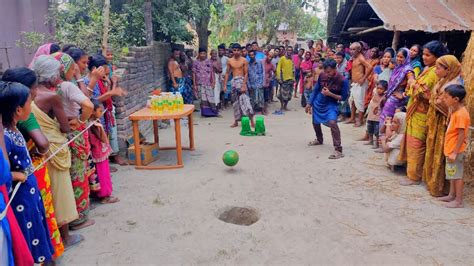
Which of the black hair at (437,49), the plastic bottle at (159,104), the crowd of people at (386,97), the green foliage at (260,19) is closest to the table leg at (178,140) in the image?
the plastic bottle at (159,104)

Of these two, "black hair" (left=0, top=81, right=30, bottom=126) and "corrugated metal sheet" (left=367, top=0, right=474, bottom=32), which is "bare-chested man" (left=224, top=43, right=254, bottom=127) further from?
"black hair" (left=0, top=81, right=30, bottom=126)

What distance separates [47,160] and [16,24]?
26.7 feet

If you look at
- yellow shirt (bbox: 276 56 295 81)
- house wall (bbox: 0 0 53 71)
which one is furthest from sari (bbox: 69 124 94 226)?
yellow shirt (bbox: 276 56 295 81)

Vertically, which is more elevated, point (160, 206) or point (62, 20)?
point (62, 20)

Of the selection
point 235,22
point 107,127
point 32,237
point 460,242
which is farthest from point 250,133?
point 235,22

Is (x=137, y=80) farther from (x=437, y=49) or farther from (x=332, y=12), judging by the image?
(x=332, y=12)

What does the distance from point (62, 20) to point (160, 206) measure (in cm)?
659

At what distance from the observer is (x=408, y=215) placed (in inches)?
152

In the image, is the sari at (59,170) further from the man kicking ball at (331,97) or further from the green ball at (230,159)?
the man kicking ball at (331,97)

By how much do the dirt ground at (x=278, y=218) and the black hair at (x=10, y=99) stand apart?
129 cm

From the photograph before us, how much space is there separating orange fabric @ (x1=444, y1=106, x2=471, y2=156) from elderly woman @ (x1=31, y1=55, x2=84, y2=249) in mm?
3625

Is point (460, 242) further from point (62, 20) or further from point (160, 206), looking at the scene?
point (62, 20)

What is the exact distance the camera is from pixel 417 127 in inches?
184

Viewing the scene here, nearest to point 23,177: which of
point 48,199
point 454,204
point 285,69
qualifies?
point 48,199
